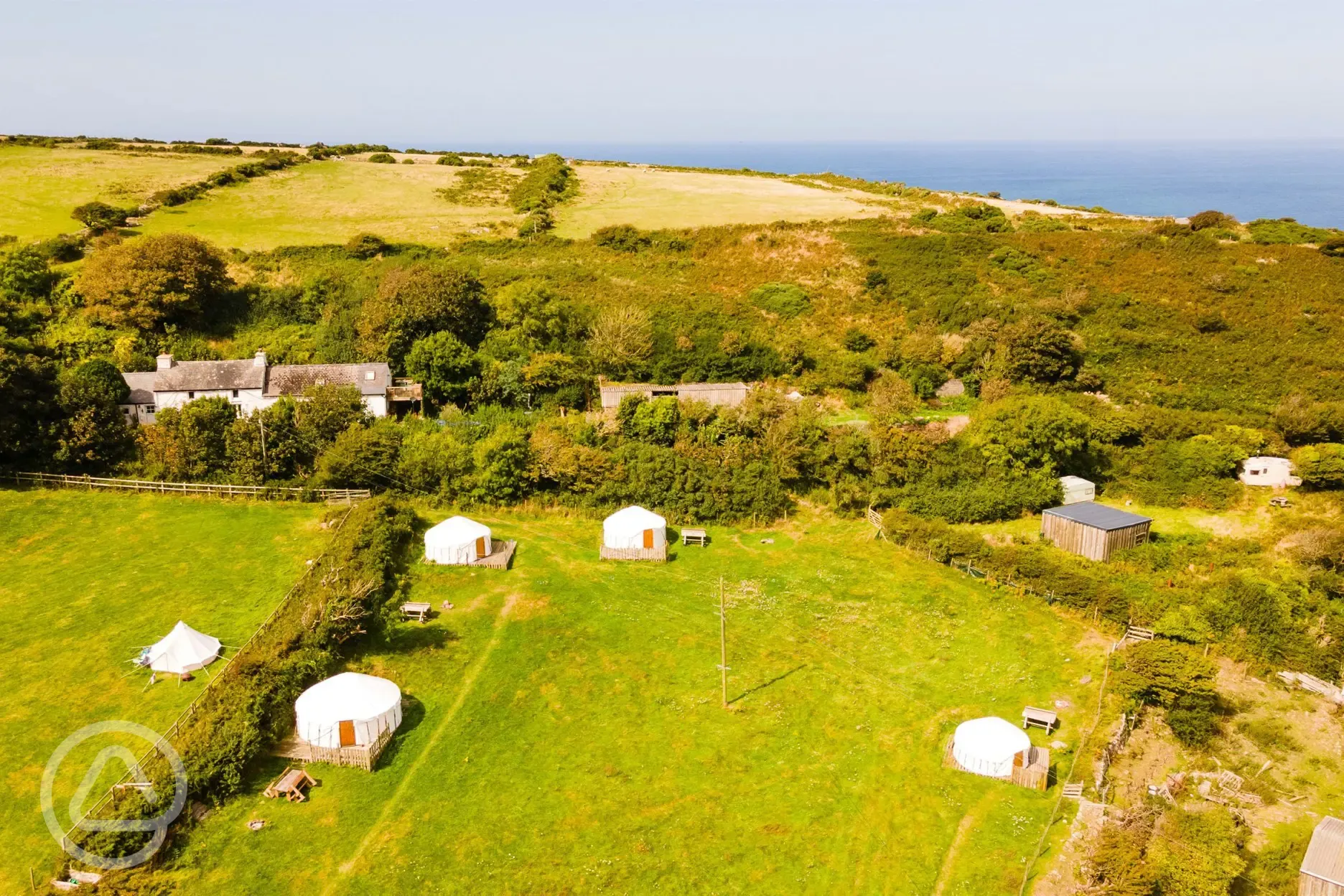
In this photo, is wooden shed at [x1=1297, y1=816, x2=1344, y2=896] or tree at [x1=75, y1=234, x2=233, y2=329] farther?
tree at [x1=75, y1=234, x2=233, y2=329]

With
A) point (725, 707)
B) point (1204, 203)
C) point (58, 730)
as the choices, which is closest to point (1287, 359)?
point (725, 707)

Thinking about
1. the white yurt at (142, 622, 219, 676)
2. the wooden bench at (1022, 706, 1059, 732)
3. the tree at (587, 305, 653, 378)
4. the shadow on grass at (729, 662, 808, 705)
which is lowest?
the shadow on grass at (729, 662, 808, 705)

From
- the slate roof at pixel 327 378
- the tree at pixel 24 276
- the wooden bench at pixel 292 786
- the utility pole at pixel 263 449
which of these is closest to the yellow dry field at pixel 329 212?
the tree at pixel 24 276

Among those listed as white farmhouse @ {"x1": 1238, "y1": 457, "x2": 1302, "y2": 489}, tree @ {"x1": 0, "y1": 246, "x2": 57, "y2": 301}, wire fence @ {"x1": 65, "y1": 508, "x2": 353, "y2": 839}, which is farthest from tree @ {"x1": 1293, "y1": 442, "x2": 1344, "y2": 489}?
tree @ {"x1": 0, "y1": 246, "x2": 57, "y2": 301}

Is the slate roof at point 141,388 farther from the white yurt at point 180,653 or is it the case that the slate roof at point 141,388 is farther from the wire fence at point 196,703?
the white yurt at point 180,653

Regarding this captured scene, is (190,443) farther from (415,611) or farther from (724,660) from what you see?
(724,660)

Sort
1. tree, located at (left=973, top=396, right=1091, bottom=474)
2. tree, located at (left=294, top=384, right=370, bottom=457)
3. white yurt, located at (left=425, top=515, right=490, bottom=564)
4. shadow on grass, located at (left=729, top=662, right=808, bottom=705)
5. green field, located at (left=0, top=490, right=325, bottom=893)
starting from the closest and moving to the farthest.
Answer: green field, located at (left=0, top=490, right=325, bottom=893) < shadow on grass, located at (left=729, top=662, right=808, bottom=705) < white yurt, located at (left=425, top=515, right=490, bottom=564) < tree, located at (left=973, top=396, right=1091, bottom=474) < tree, located at (left=294, top=384, right=370, bottom=457)

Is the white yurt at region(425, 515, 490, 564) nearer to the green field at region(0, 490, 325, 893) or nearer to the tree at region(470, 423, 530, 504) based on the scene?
the tree at region(470, 423, 530, 504)

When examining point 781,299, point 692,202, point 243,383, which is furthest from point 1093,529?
point 692,202
